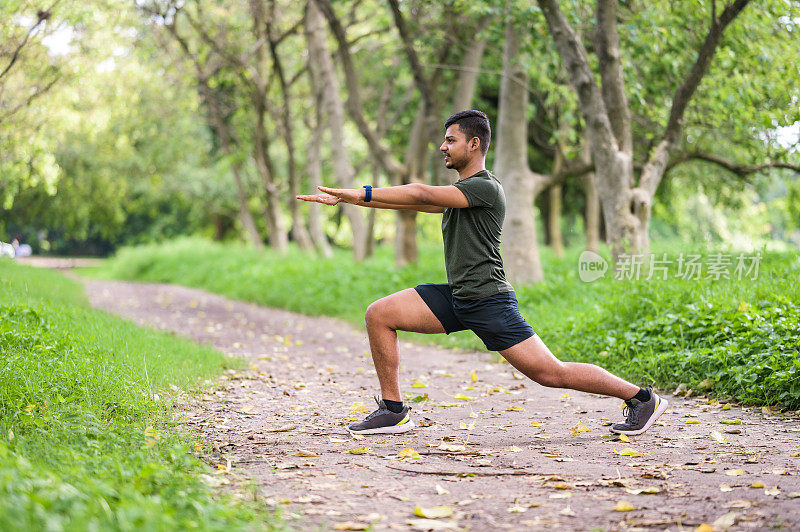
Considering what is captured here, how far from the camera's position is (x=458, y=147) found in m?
5.04

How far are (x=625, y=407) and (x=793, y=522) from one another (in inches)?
80.4

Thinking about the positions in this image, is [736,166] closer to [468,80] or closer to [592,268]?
[468,80]

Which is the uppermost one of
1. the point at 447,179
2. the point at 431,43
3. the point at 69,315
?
the point at 431,43

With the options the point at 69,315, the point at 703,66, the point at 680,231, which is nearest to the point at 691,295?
the point at 703,66

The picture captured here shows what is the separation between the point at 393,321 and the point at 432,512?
1.80 meters

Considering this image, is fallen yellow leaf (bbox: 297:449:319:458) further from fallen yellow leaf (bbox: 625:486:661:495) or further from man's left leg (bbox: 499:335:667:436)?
fallen yellow leaf (bbox: 625:486:661:495)

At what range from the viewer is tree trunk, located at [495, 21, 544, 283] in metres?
12.7

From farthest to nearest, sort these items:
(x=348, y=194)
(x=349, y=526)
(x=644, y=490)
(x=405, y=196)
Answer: (x=405, y=196) < (x=348, y=194) < (x=644, y=490) < (x=349, y=526)

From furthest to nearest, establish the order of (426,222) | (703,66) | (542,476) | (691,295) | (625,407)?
(426,222) → (703,66) → (691,295) → (625,407) → (542,476)

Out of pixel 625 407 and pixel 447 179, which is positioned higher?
pixel 447 179

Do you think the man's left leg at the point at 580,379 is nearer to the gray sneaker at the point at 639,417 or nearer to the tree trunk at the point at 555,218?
the gray sneaker at the point at 639,417

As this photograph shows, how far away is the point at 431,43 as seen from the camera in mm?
14836

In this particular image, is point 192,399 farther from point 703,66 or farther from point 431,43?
point 431,43

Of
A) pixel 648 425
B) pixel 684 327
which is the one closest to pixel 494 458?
pixel 648 425
